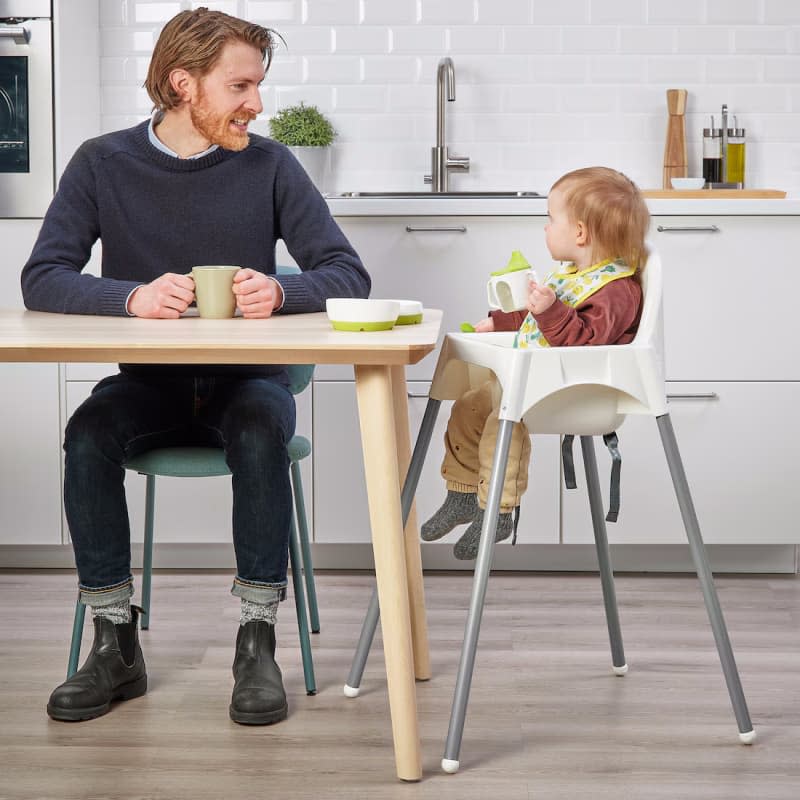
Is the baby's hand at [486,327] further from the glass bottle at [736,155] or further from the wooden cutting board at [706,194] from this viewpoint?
the glass bottle at [736,155]

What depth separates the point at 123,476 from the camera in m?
2.12

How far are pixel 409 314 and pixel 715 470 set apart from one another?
1.43 metres

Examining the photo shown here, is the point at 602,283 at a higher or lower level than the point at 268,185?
lower

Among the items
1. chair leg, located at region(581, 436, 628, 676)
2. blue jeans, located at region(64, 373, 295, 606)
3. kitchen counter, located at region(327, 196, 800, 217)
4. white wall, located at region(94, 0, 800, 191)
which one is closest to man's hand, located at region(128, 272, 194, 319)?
blue jeans, located at region(64, 373, 295, 606)

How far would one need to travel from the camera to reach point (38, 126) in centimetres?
315

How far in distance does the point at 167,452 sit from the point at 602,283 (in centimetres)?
81

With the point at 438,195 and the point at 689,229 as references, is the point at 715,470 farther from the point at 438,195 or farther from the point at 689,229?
the point at 438,195

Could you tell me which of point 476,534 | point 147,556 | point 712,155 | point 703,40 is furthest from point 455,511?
point 703,40

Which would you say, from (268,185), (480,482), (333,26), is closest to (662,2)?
(333,26)

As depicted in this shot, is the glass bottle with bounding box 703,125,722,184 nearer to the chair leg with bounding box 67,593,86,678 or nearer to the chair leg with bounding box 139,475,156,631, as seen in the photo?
the chair leg with bounding box 139,475,156,631

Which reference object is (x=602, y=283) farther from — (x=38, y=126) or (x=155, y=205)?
(x=38, y=126)

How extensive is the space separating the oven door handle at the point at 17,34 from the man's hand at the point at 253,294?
59.1 inches

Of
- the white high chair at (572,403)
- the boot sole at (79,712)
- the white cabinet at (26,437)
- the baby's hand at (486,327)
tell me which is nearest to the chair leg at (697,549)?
the white high chair at (572,403)

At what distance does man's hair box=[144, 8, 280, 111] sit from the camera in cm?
224
